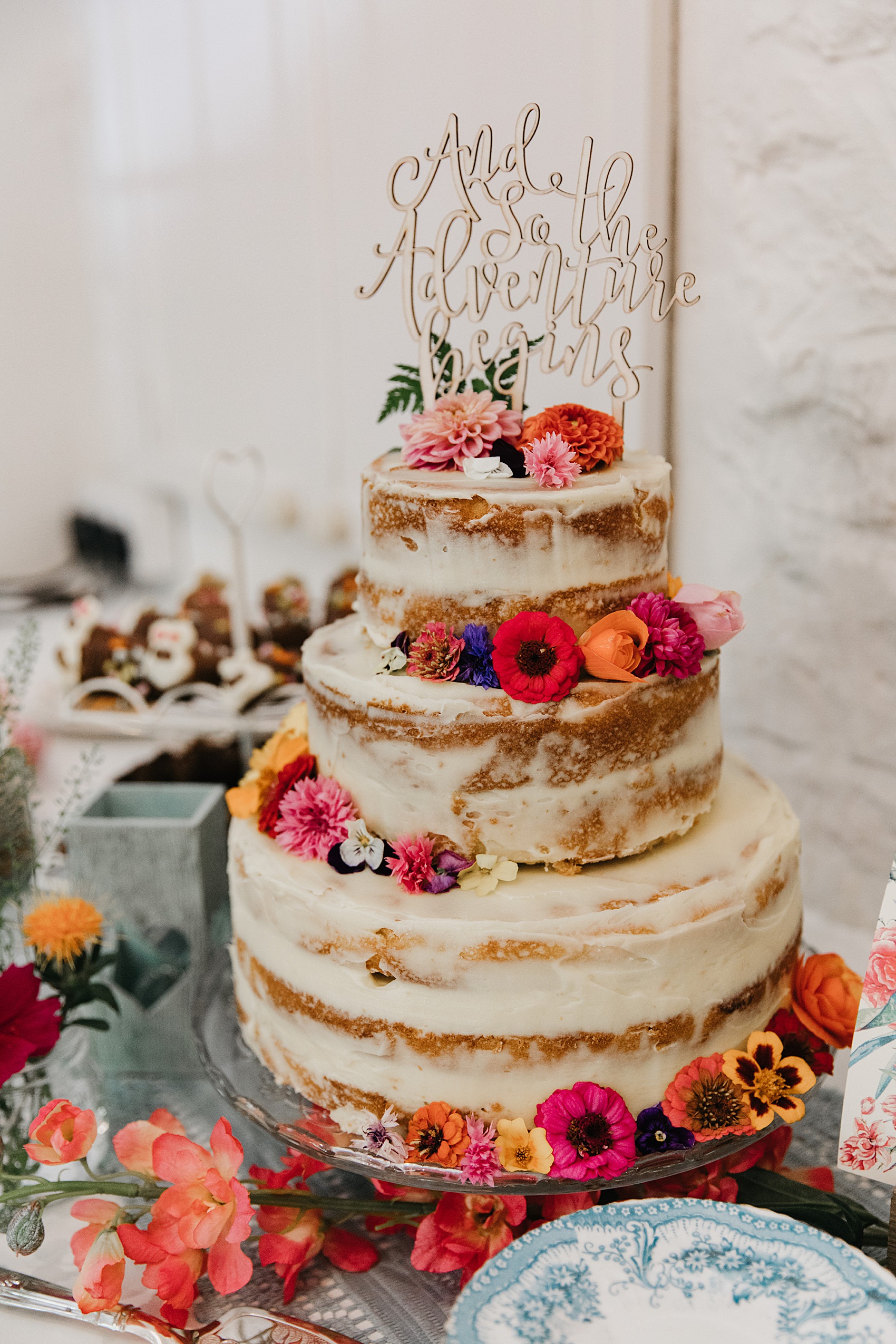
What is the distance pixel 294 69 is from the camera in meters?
3.14

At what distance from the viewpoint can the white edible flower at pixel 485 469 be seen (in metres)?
1.32

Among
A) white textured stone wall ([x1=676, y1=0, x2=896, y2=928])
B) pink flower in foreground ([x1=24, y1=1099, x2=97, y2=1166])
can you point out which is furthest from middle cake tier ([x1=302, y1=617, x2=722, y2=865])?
white textured stone wall ([x1=676, y1=0, x2=896, y2=928])

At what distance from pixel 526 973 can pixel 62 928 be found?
738 mm

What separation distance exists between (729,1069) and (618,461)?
0.76 metres

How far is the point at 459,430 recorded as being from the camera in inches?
53.5

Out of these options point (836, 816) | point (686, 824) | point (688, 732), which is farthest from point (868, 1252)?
point (836, 816)

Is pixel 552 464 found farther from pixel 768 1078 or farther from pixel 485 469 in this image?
pixel 768 1078

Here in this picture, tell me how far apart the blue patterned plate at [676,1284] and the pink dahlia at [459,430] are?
2.81 feet

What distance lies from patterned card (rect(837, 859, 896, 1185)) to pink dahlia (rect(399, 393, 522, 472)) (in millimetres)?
682

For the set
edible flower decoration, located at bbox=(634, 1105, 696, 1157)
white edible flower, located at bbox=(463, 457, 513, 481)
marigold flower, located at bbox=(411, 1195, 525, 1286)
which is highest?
white edible flower, located at bbox=(463, 457, 513, 481)

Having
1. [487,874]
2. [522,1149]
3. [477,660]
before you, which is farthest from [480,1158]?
[477,660]

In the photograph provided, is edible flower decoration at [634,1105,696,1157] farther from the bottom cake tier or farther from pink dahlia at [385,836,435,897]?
pink dahlia at [385,836,435,897]

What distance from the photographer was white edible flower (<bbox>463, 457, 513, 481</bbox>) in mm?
1322

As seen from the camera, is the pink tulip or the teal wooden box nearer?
the pink tulip
